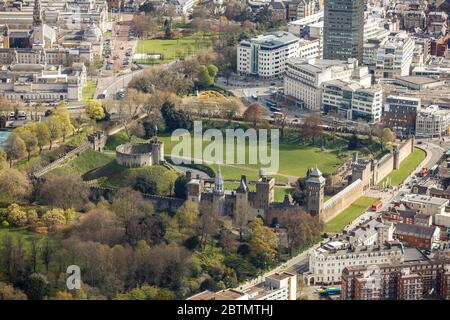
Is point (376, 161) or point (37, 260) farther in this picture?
point (376, 161)

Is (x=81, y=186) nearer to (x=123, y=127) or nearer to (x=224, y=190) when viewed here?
(x=224, y=190)

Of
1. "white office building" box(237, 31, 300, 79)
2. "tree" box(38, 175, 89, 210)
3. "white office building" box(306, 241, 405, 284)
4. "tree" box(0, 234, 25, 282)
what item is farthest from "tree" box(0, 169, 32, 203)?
"white office building" box(237, 31, 300, 79)

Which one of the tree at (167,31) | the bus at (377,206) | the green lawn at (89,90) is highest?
the tree at (167,31)

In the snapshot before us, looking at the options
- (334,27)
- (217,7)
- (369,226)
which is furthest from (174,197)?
(217,7)

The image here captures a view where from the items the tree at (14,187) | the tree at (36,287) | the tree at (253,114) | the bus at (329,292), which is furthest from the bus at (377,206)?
the tree at (36,287)

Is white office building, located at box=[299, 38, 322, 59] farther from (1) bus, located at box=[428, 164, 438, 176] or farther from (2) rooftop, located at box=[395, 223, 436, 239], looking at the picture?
(2) rooftop, located at box=[395, 223, 436, 239]

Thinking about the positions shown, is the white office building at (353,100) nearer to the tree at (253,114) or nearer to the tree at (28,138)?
the tree at (253,114)
